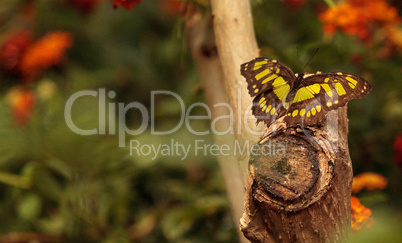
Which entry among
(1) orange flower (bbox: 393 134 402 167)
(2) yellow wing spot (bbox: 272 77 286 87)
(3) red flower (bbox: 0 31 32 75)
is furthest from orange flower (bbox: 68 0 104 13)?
(2) yellow wing spot (bbox: 272 77 286 87)

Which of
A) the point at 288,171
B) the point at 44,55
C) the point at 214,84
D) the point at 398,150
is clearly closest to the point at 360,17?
the point at 398,150

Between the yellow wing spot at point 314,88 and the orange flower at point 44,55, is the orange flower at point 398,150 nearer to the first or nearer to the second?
the yellow wing spot at point 314,88

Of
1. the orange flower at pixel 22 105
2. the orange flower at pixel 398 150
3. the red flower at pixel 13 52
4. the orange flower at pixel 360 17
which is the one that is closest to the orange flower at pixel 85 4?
the red flower at pixel 13 52

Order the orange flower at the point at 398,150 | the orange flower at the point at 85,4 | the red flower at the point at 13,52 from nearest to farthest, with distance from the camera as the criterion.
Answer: the orange flower at the point at 398,150 < the red flower at the point at 13,52 < the orange flower at the point at 85,4

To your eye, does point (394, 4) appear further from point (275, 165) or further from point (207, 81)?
point (275, 165)

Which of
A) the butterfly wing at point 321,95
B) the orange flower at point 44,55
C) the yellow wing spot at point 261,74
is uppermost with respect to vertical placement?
the orange flower at point 44,55

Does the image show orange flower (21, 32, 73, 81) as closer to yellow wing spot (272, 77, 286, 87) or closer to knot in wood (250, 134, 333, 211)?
yellow wing spot (272, 77, 286, 87)
